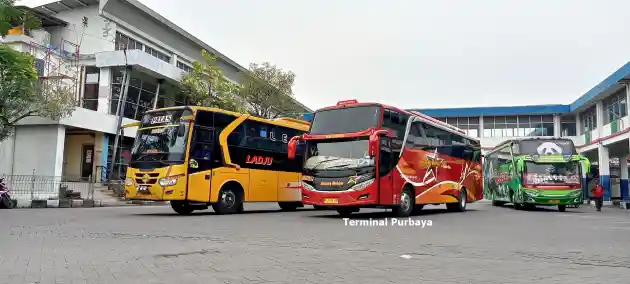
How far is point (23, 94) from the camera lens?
18.7 meters

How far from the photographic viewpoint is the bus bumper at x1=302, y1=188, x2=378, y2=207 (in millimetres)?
13531

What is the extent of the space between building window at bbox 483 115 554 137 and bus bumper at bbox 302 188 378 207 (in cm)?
3888

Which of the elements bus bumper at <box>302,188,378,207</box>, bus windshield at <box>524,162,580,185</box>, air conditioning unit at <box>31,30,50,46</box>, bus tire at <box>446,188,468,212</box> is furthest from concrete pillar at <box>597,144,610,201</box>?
air conditioning unit at <box>31,30,50,46</box>

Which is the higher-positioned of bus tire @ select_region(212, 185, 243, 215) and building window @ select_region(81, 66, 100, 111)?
building window @ select_region(81, 66, 100, 111)

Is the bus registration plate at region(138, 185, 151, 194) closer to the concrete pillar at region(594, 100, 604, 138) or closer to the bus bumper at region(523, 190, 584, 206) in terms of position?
the bus bumper at region(523, 190, 584, 206)

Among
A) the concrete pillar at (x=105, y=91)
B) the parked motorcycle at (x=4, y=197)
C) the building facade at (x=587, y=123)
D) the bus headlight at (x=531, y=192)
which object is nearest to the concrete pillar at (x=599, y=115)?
the building facade at (x=587, y=123)

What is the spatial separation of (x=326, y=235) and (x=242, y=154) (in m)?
7.21

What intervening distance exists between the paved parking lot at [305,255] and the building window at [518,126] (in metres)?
39.8

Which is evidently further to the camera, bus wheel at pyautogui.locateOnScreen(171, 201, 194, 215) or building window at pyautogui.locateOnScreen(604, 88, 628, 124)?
building window at pyautogui.locateOnScreen(604, 88, 628, 124)

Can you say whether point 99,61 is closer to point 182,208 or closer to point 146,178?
point 182,208

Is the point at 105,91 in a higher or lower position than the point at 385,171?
higher

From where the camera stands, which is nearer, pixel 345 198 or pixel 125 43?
pixel 345 198

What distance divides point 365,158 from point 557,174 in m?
12.3

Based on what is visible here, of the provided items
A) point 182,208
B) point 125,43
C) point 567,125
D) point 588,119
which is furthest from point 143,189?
point 567,125
